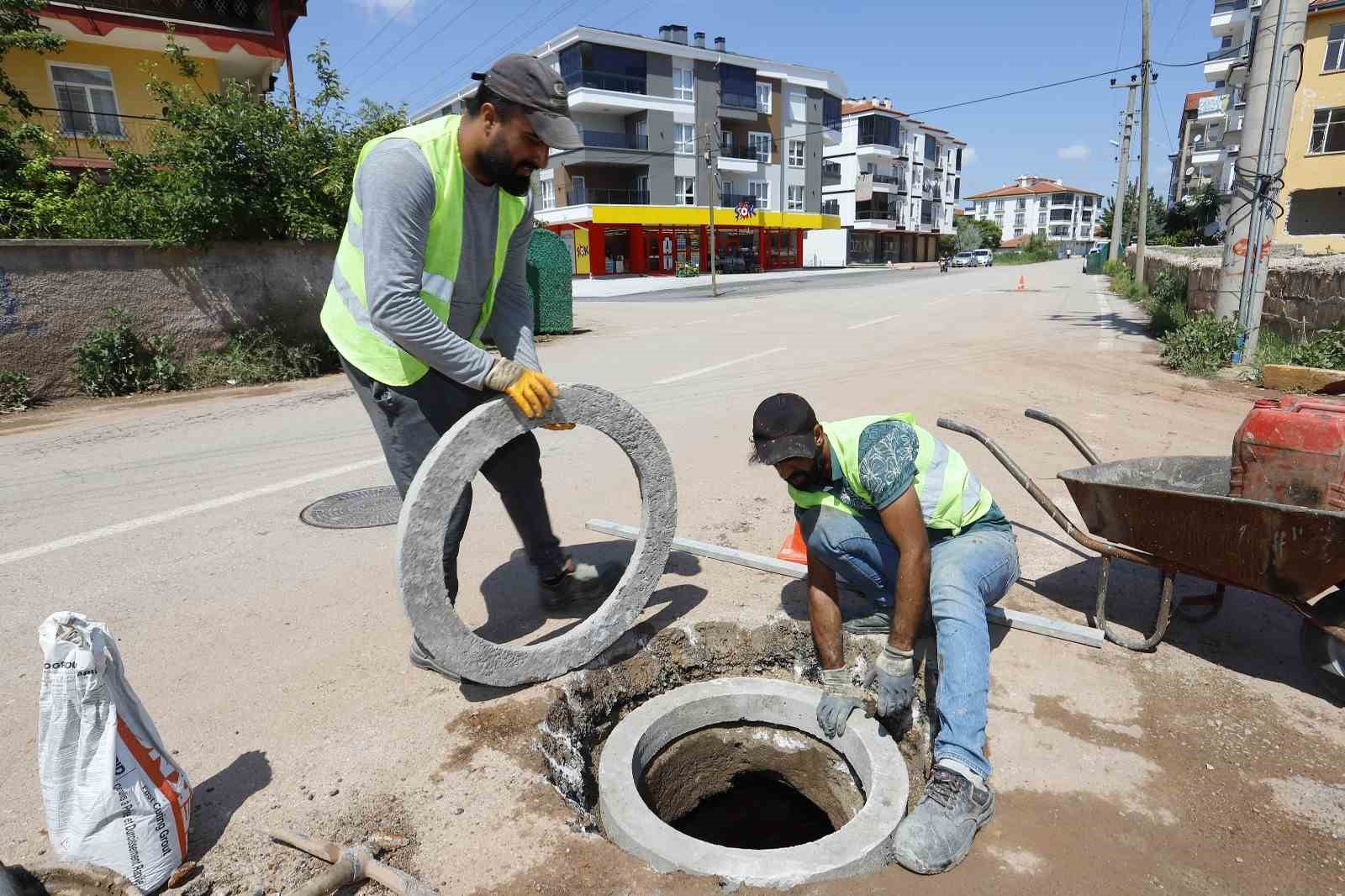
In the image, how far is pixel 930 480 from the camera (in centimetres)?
281

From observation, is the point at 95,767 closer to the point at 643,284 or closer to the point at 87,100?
the point at 87,100

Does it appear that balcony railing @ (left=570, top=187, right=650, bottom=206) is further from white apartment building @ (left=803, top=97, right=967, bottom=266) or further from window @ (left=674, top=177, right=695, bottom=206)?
white apartment building @ (left=803, top=97, right=967, bottom=266)

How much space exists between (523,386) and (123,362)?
8.36 metres

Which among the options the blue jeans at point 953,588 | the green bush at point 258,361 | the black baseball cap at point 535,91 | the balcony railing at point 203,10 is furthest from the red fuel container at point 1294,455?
the balcony railing at point 203,10

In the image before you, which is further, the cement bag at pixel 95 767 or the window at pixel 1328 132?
the window at pixel 1328 132

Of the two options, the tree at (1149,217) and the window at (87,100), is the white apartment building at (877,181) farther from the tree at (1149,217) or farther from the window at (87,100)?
the window at (87,100)

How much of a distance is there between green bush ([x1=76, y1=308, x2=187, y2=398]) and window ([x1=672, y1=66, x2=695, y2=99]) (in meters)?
39.2

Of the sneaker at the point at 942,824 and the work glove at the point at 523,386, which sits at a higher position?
the work glove at the point at 523,386

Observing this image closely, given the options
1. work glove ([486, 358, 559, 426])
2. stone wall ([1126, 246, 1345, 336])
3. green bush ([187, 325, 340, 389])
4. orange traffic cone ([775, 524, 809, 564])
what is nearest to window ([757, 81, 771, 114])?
stone wall ([1126, 246, 1345, 336])

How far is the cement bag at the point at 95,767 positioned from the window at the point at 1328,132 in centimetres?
3682

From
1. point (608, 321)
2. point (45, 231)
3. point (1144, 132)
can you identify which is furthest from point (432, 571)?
point (1144, 132)

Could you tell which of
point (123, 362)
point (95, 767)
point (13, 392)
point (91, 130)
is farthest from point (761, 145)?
point (95, 767)

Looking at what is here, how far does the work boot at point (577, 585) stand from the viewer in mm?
3471

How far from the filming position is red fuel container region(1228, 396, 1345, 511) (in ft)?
8.87
